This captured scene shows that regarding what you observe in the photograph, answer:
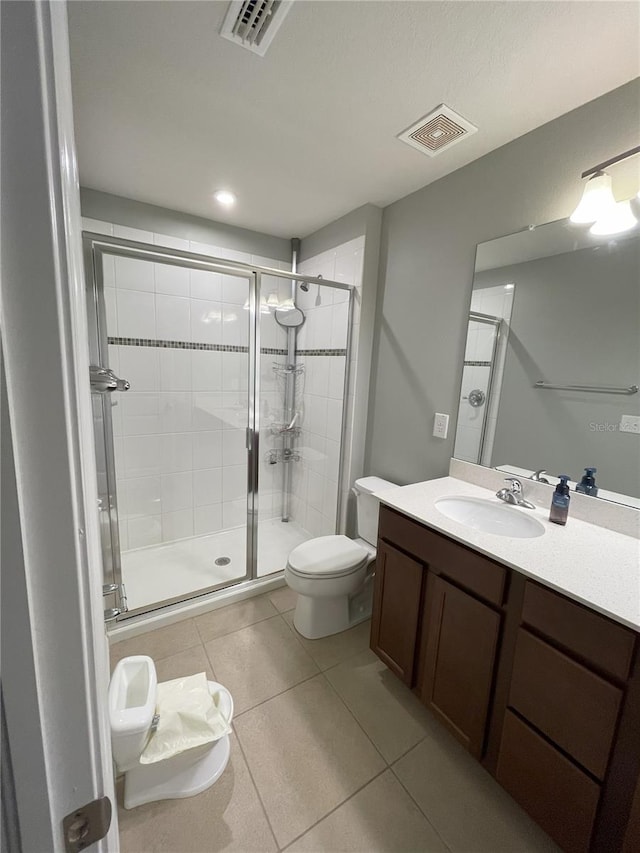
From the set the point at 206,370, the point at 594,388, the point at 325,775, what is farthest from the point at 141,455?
the point at 594,388

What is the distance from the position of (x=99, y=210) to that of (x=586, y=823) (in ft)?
10.8

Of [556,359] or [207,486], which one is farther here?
[207,486]

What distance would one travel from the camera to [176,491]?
2521mm

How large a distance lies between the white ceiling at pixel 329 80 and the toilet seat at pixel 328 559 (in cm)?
197

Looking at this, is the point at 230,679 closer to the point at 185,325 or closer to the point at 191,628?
the point at 191,628

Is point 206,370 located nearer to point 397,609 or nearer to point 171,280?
point 171,280

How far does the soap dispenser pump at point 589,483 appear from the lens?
128cm

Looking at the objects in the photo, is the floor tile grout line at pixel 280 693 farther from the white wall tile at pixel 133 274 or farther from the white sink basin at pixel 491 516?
the white wall tile at pixel 133 274

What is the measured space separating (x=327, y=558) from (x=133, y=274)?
2.10 meters

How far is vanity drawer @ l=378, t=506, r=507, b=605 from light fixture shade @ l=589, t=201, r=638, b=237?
124 centimetres

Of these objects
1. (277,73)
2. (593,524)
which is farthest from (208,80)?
(593,524)

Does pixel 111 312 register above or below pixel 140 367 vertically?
above

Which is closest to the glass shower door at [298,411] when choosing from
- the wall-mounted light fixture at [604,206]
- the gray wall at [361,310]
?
the gray wall at [361,310]

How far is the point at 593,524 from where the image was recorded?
127cm
